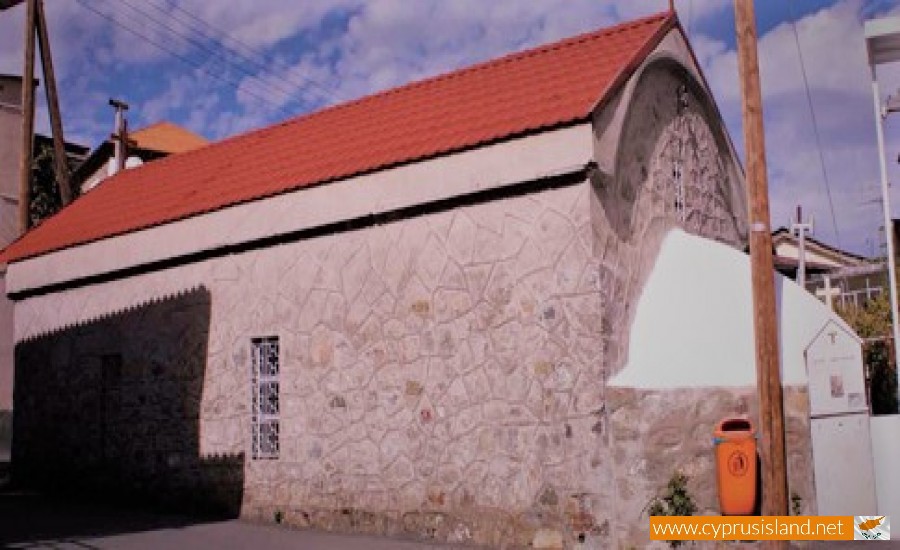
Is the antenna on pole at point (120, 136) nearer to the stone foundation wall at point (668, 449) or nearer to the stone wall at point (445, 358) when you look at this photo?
the stone wall at point (445, 358)

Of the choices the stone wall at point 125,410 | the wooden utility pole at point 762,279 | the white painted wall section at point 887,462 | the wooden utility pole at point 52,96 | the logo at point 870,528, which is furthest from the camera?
the wooden utility pole at point 52,96

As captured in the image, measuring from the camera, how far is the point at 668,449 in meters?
9.10

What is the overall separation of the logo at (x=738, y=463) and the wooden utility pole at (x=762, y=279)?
1.45ft

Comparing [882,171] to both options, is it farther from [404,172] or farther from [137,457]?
[137,457]

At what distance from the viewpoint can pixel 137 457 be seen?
45.3 feet

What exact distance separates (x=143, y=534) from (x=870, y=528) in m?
8.50

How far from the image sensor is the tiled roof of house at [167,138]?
126ft

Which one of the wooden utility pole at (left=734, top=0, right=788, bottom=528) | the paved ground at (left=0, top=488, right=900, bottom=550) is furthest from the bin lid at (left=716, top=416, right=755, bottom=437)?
the paved ground at (left=0, top=488, right=900, bottom=550)

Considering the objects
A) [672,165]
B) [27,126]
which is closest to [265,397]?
[672,165]

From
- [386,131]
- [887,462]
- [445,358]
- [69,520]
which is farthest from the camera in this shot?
[386,131]

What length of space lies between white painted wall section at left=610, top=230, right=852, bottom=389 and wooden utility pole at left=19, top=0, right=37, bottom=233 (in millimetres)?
16239

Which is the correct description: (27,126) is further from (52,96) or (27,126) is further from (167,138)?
(167,138)

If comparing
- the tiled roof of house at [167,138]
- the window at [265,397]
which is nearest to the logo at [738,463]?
the window at [265,397]

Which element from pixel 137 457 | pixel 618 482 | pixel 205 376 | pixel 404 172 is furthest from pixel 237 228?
pixel 618 482
